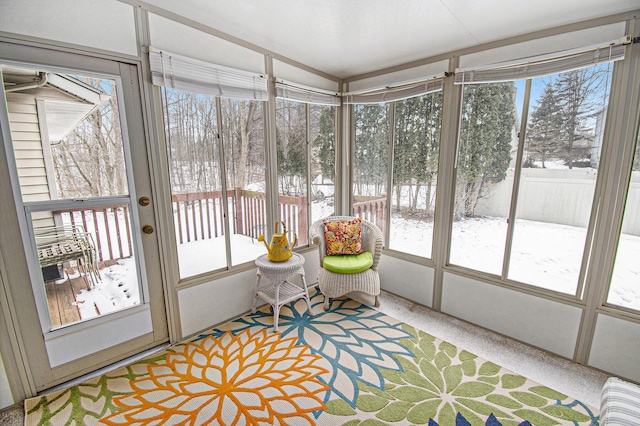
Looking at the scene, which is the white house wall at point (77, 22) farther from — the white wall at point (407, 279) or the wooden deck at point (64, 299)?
the white wall at point (407, 279)

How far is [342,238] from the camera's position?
3008 mm

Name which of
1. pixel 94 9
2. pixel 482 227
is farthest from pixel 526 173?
pixel 94 9

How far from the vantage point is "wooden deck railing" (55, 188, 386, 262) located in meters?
1.94

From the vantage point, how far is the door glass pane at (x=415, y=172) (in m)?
2.78

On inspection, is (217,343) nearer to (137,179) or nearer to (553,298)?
(137,179)

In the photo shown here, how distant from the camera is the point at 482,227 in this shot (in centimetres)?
257

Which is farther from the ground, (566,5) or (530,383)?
(566,5)

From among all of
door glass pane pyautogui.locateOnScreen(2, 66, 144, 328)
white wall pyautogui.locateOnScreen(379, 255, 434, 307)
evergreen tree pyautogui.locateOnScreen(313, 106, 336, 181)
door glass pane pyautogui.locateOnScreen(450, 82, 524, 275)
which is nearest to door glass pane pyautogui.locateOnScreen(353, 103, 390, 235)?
evergreen tree pyautogui.locateOnScreen(313, 106, 336, 181)

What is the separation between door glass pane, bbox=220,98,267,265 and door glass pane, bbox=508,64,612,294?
2.33 metres

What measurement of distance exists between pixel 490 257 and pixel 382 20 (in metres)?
2.21

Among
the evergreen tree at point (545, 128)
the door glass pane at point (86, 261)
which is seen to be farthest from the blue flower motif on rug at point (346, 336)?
the evergreen tree at point (545, 128)

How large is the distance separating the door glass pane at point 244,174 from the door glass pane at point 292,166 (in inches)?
9.3

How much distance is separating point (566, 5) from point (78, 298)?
3786mm

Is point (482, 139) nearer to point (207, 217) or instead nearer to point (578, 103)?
point (578, 103)
